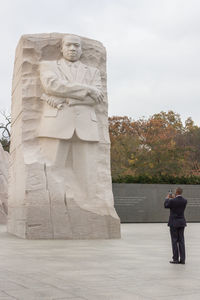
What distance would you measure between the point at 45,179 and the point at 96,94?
2.39 m

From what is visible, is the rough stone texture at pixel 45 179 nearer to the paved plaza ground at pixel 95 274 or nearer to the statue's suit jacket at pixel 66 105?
the statue's suit jacket at pixel 66 105

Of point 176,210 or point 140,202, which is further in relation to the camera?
point 140,202

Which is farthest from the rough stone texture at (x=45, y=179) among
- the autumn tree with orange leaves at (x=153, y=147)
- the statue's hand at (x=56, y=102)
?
the autumn tree with orange leaves at (x=153, y=147)

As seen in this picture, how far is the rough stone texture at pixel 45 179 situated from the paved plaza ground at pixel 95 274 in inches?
76.3

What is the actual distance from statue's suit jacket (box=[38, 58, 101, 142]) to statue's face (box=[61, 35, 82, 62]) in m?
0.27

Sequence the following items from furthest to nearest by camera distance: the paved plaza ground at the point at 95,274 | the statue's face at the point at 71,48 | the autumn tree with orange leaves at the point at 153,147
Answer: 1. the autumn tree with orange leaves at the point at 153,147
2. the statue's face at the point at 71,48
3. the paved plaza ground at the point at 95,274

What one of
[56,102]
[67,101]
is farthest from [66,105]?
[56,102]

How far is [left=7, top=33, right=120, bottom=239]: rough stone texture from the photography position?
10125 millimetres

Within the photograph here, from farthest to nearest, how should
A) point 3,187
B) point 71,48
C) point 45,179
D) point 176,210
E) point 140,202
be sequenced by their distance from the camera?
point 140,202, point 3,187, point 71,48, point 45,179, point 176,210

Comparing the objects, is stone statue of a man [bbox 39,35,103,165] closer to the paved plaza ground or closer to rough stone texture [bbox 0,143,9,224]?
the paved plaza ground

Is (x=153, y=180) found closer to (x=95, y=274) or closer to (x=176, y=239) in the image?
(x=176, y=239)

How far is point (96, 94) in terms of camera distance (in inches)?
420

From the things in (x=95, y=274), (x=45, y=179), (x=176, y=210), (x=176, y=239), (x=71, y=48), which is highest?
(x=71, y=48)

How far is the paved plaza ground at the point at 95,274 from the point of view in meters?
4.11
